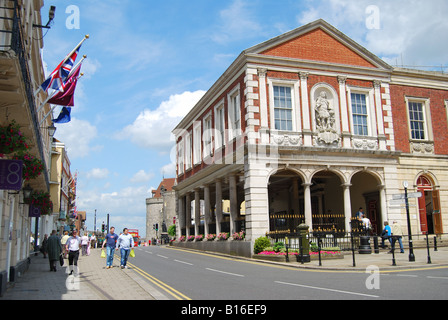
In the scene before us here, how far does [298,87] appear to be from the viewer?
2498 centimetres

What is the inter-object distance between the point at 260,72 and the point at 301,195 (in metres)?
11.1

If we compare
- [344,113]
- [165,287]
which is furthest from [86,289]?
[344,113]

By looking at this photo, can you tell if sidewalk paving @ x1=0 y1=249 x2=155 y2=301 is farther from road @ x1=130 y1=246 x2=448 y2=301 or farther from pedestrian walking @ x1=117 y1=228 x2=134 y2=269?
pedestrian walking @ x1=117 y1=228 x2=134 y2=269

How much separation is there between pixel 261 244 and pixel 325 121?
27.6 ft

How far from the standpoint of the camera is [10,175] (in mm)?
10031

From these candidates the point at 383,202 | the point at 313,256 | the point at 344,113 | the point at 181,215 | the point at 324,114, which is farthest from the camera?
the point at 181,215

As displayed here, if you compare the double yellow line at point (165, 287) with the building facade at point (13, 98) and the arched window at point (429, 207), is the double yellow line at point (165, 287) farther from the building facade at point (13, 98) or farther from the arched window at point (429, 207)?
the arched window at point (429, 207)

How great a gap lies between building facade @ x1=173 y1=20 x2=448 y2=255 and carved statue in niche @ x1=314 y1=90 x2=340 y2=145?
58mm

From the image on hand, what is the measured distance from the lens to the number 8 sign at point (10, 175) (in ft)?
32.5

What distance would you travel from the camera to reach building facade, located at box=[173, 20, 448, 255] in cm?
2367

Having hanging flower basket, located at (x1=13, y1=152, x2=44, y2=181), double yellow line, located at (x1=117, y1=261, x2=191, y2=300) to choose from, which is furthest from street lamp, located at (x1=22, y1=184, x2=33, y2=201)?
double yellow line, located at (x1=117, y1=261, x2=191, y2=300)

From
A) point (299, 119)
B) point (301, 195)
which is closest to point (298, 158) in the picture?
point (299, 119)

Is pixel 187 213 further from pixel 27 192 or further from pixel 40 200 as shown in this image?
Answer: pixel 27 192
